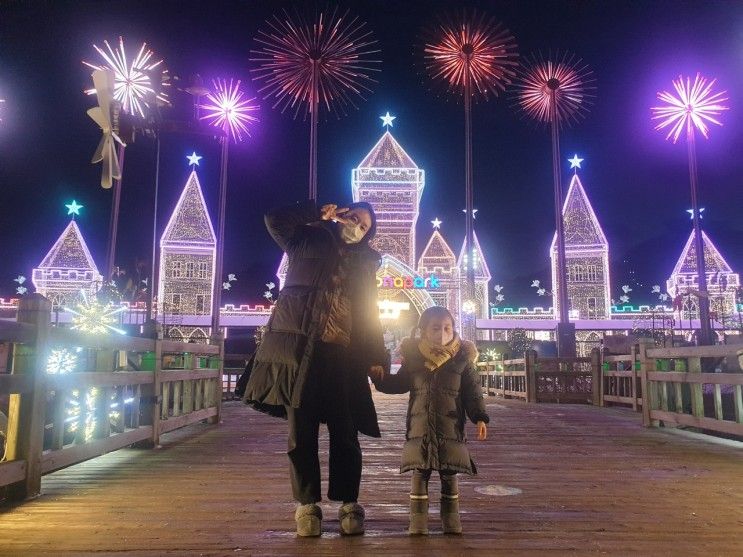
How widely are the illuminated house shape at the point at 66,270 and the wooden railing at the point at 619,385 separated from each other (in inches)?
1394

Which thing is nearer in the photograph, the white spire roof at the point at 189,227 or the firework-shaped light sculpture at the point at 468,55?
the firework-shaped light sculpture at the point at 468,55

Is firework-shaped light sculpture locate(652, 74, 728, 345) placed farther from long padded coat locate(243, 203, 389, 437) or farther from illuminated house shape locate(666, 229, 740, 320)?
long padded coat locate(243, 203, 389, 437)

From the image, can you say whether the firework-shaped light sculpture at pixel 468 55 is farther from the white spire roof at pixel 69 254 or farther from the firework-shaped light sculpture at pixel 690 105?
the white spire roof at pixel 69 254

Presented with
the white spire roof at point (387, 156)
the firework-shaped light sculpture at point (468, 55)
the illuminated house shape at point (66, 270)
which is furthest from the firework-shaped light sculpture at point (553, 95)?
the illuminated house shape at point (66, 270)

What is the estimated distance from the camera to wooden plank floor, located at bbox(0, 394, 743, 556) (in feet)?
9.52

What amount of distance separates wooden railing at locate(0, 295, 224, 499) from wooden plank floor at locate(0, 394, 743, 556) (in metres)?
0.23

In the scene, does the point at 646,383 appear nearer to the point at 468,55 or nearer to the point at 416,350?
the point at 416,350

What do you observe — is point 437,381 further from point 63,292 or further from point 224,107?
point 63,292

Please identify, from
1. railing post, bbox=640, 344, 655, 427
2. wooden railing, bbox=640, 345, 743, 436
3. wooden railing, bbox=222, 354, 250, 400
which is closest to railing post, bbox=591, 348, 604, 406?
wooden railing, bbox=640, 345, 743, 436

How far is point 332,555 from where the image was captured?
2727 millimetres

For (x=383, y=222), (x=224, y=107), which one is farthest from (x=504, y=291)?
(x=224, y=107)

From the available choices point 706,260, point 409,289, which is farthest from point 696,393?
point 706,260

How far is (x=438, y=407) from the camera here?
3.23 m

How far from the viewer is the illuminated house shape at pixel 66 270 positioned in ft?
132
